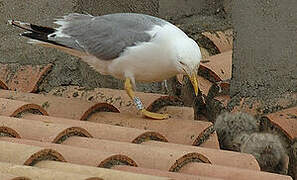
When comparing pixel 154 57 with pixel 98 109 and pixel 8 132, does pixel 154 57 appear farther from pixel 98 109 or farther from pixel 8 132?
pixel 8 132

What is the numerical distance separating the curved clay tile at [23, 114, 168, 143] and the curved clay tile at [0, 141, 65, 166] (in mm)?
521

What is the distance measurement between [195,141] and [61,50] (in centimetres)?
114

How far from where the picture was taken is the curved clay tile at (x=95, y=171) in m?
2.63

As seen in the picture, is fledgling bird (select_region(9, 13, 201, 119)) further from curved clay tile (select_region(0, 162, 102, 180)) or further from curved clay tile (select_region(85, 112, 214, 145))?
curved clay tile (select_region(0, 162, 102, 180))

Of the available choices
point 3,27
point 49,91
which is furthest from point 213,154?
point 3,27

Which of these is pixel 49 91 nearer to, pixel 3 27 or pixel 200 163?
pixel 3 27

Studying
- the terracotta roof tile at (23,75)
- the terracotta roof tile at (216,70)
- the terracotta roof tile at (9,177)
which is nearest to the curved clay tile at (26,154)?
the terracotta roof tile at (9,177)

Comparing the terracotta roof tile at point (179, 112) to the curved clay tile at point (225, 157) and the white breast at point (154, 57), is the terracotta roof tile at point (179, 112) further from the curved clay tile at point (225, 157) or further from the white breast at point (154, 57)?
the curved clay tile at point (225, 157)

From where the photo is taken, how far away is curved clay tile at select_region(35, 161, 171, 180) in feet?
8.63

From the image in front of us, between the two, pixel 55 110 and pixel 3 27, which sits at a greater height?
pixel 3 27

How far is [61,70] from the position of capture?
4516mm

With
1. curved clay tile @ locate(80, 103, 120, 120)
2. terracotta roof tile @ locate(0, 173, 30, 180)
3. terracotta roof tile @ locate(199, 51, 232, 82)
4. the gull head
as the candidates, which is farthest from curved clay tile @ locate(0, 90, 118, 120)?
terracotta roof tile @ locate(0, 173, 30, 180)

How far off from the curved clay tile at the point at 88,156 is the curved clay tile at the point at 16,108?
0.51m

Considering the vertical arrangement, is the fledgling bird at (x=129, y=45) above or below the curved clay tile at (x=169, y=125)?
above
